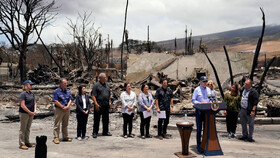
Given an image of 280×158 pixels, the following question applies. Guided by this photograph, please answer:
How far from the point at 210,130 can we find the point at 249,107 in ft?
6.79

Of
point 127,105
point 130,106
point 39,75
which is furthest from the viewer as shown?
point 39,75

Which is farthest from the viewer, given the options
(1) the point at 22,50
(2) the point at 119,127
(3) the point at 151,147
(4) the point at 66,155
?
(1) the point at 22,50

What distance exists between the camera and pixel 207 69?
2147 cm

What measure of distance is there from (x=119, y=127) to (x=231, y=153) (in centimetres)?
433

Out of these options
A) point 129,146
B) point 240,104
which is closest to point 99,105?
point 129,146

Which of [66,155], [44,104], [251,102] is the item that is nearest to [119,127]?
[66,155]

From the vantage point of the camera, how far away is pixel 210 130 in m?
5.91

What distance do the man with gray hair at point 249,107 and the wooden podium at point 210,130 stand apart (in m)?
1.79

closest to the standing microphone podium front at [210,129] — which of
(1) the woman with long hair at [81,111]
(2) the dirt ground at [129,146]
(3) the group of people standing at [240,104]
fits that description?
(2) the dirt ground at [129,146]

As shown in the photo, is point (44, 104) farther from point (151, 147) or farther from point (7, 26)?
point (7, 26)

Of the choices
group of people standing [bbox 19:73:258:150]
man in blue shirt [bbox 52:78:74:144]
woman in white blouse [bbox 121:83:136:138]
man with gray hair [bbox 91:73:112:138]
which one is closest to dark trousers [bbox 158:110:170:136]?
group of people standing [bbox 19:73:258:150]

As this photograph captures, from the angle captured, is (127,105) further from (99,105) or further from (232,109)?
(232,109)

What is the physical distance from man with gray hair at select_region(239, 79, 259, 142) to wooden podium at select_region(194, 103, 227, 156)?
1.79 metres

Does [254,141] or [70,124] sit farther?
[70,124]
